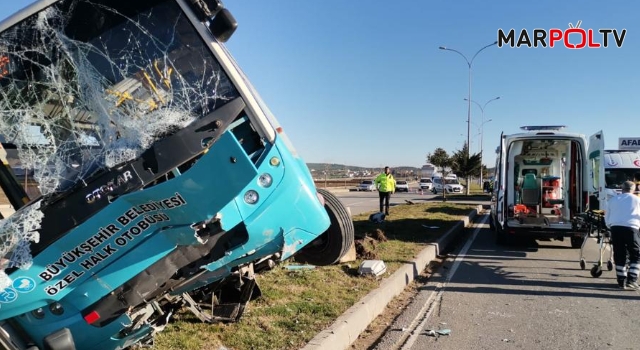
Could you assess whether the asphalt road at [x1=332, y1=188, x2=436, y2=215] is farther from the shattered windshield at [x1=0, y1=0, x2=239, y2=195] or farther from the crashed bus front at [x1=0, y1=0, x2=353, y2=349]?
the shattered windshield at [x1=0, y1=0, x2=239, y2=195]

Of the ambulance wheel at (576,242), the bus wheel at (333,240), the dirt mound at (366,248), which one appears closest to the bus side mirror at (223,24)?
the bus wheel at (333,240)

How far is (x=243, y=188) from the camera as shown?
3.04 m

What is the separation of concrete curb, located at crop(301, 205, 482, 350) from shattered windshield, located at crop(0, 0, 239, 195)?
225cm

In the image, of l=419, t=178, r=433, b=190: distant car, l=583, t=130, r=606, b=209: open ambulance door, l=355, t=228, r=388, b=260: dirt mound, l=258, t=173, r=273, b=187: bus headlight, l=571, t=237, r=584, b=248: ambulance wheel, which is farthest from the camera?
l=419, t=178, r=433, b=190: distant car

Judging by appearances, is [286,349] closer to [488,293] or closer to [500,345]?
[500,345]

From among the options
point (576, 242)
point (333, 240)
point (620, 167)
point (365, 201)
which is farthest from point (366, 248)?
point (365, 201)

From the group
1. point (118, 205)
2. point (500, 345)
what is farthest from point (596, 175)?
point (118, 205)

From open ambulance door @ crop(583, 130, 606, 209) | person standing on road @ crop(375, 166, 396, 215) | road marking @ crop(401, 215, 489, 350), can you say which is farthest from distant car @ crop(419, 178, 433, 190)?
road marking @ crop(401, 215, 489, 350)

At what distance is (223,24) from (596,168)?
9.02 metres

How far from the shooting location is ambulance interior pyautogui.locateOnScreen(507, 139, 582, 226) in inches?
447

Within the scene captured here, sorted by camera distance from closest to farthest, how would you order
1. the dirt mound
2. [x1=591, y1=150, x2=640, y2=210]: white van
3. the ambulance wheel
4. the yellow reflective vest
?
the dirt mound < the ambulance wheel < [x1=591, y1=150, x2=640, y2=210]: white van < the yellow reflective vest

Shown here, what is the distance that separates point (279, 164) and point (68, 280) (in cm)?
156

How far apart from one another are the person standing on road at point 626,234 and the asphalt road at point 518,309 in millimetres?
260

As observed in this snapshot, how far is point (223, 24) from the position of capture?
3367 mm
